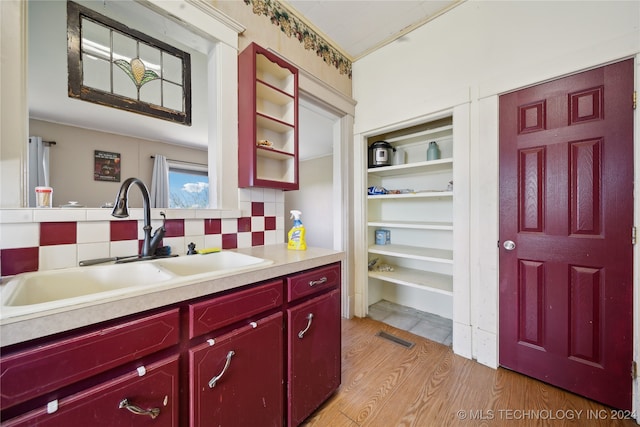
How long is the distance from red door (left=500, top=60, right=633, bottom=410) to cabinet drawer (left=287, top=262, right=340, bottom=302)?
4.02 feet

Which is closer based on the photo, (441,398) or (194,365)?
(194,365)

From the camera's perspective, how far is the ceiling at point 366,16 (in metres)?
1.77

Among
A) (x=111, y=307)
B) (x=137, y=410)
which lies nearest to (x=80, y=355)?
(x=111, y=307)

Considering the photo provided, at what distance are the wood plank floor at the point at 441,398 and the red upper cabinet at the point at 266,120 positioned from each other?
54.1 inches

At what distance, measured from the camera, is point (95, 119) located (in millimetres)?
2887

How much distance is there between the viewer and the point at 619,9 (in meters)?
1.24

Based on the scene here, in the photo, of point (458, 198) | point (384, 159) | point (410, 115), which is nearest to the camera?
point (458, 198)

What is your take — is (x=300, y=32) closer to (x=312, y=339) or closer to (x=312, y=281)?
(x=312, y=281)

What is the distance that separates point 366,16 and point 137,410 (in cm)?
267

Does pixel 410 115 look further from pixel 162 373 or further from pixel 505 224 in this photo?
pixel 162 373

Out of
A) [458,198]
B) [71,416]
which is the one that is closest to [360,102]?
[458,198]

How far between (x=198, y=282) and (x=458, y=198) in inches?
71.1

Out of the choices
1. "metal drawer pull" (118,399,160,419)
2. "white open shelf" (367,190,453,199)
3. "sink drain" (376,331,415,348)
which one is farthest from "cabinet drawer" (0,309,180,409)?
"white open shelf" (367,190,453,199)

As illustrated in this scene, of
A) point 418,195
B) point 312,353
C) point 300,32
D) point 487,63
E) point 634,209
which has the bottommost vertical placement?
point 312,353
